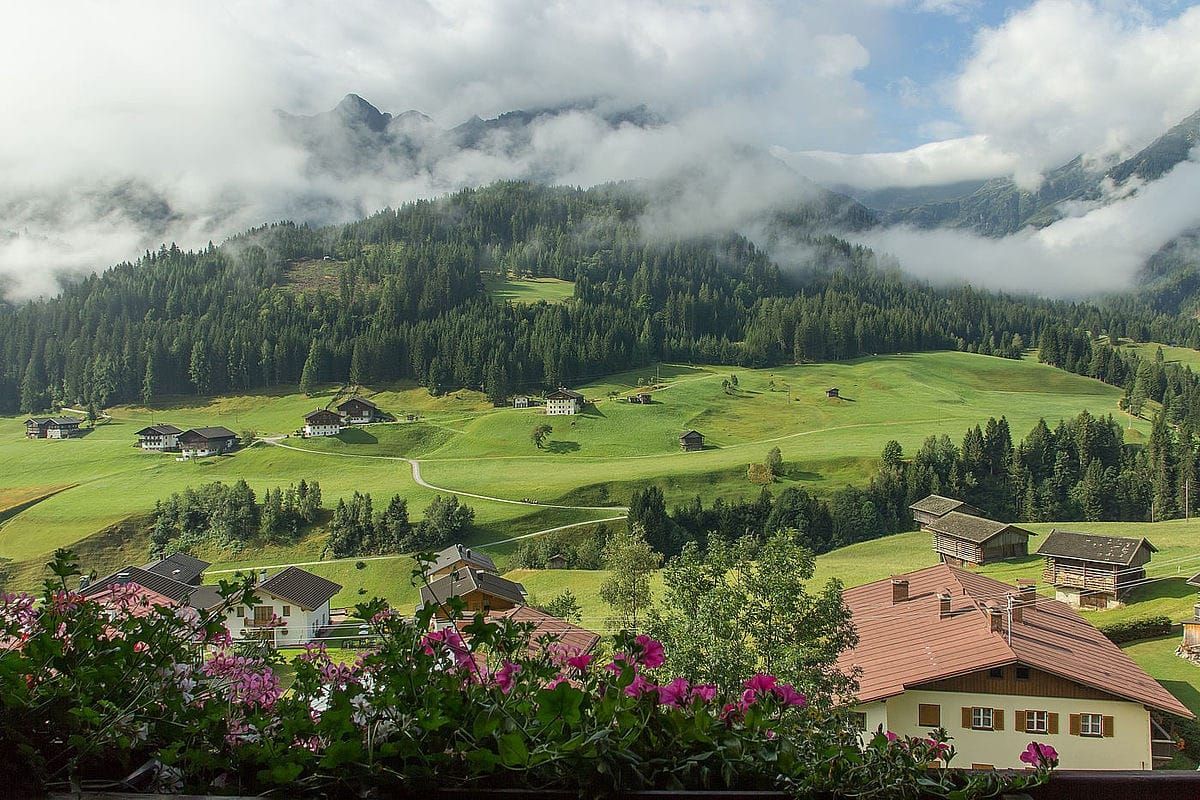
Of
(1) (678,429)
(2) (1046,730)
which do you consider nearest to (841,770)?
(2) (1046,730)

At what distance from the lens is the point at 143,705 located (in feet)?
7.71

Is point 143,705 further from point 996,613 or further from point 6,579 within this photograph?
point 6,579

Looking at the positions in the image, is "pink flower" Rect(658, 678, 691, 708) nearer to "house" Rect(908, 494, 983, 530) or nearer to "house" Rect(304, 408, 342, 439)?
"house" Rect(908, 494, 983, 530)

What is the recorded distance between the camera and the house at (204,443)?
89.1 metres

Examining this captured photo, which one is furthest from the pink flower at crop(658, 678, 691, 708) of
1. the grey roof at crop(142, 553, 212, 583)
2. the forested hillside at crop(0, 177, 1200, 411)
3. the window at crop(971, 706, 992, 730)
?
the forested hillside at crop(0, 177, 1200, 411)

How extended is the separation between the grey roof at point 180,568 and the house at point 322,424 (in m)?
36.6

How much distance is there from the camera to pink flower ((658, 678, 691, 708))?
7.74 ft

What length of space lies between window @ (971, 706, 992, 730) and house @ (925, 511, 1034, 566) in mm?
36075

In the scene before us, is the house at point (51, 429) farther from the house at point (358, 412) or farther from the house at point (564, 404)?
the house at point (564, 404)

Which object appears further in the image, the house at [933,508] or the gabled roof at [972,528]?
the house at [933,508]

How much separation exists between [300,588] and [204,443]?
5610cm

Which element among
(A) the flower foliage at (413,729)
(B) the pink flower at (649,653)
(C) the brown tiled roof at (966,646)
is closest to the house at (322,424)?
(C) the brown tiled roof at (966,646)

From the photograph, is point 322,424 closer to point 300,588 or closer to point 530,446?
point 530,446

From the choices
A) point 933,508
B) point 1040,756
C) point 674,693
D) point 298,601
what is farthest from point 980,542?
point 674,693
